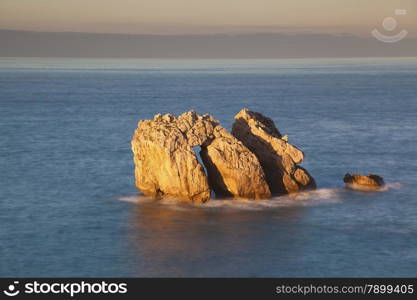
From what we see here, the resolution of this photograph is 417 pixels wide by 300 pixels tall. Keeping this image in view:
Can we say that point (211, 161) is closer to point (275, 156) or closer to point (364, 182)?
point (275, 156)

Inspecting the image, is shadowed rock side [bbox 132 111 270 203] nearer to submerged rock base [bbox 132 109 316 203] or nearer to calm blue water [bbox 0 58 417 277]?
submerged rock base [bbox 132 109 316 203]

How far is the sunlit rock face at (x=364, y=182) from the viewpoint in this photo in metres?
68.2

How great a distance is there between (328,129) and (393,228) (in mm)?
56734

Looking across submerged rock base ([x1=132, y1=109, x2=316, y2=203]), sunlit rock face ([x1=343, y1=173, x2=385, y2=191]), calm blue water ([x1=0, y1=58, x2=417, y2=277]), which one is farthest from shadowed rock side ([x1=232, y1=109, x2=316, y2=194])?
sunlit rock face ([x1=343, y1=173, x2=385, y2=191])

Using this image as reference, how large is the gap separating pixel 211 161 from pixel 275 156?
5.26 metres

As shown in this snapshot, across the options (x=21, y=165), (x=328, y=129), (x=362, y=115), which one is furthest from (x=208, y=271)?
(x=362, y=115)

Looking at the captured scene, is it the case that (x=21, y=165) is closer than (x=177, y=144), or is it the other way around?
(x=177, y=144)

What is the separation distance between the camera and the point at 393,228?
58250mm

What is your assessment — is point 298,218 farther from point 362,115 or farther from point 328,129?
point 362,115

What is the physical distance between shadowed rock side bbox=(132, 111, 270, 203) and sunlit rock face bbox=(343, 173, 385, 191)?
9.20 metres

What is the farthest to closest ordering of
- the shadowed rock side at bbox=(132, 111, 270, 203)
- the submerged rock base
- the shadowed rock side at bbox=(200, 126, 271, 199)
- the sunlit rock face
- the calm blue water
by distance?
the sunlit rock face < the shadowed rock side at bbox=(200, 126, 271, 199) < the submerged rock base < the shadowed rock side at bbox=(132, 111, 270, 203) < the calm blue water

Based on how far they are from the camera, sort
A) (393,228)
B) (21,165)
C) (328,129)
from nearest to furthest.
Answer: (393,228) < (21,165) < (328,129)

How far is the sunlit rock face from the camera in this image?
224 feet

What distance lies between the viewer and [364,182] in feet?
226
